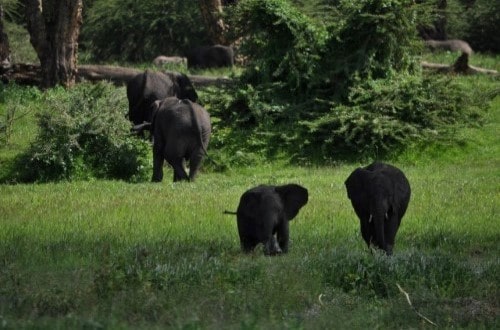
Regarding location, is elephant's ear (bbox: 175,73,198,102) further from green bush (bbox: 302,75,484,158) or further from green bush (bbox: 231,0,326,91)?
green bush (bbox: 302,75,484,158)

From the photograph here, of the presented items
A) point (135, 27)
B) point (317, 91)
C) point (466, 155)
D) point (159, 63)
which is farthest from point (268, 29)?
point (135, 27)

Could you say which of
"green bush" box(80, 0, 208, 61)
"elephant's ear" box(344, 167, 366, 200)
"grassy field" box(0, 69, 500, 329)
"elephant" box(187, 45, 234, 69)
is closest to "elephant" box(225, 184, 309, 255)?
"grassy field" box(0, 69, 500, 329)

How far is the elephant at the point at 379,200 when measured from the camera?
1338cm

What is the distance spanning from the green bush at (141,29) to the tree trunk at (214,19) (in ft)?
30.5

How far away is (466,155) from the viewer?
24828 millimetres

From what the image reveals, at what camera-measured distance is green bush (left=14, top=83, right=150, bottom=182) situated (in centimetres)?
2250

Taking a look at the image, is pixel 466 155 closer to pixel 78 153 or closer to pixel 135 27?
pixel 78 153

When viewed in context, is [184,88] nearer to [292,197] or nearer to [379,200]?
[292,197]

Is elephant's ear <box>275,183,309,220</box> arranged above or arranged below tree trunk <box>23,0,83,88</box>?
above

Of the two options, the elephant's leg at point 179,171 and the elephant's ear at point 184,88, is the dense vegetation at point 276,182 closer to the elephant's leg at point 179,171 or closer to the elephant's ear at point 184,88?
the elephant's leg at point 179,171

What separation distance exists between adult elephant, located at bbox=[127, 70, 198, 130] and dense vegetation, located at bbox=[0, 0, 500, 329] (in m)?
1.06

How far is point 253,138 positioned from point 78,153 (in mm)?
4781

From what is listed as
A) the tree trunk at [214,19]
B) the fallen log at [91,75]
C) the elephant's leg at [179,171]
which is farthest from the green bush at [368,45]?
the tree trunk at [214,19]

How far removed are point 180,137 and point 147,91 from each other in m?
4.43
